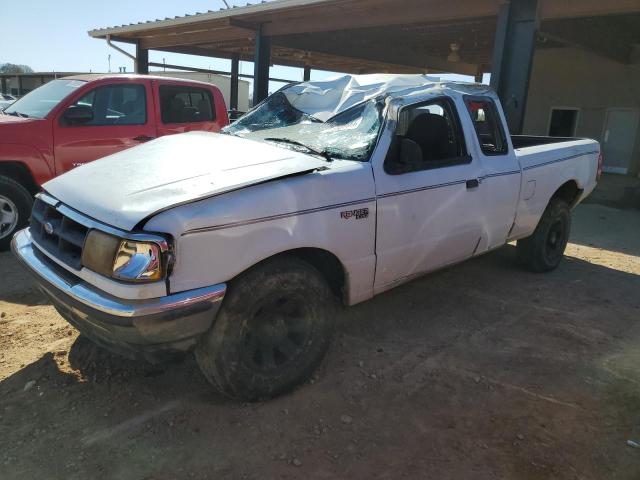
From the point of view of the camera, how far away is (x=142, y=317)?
2488 millimetres

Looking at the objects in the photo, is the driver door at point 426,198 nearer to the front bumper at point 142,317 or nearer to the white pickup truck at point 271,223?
the white pickup truck at point 271,223

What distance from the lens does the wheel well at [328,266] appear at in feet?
10.6

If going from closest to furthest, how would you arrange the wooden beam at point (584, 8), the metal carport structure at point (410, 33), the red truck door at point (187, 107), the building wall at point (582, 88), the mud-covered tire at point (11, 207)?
the mud-covered tire at point (11, 207)
the red truck door at point (187, 107)
the wooden beam at point (584, 8)
the metal carport structure at point (410, 33)
the building wall at point (582, 88)

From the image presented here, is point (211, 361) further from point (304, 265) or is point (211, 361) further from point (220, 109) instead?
point (220, 109)

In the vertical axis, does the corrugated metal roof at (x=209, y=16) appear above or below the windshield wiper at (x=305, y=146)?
above

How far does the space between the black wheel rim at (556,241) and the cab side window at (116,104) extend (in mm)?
5070

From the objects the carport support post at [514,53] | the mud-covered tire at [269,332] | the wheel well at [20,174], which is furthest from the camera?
the carport support post at [514,53]

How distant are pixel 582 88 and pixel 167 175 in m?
14.3

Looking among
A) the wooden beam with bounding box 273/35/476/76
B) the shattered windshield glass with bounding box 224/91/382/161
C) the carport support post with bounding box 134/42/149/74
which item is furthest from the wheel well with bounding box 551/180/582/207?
the carport support post with bounding box 134/42/149/74

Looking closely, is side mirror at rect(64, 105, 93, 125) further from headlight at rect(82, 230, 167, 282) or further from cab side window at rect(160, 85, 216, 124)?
headlight at rect(82, 230, 167, 282)

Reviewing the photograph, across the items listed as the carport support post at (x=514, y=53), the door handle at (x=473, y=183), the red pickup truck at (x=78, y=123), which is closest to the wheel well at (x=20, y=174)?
the red pickup truck at (x=78, y=123)

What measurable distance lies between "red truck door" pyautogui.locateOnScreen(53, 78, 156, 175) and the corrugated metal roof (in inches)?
182

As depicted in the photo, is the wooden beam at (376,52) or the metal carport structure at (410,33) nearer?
the metal carport structure at (410,33)

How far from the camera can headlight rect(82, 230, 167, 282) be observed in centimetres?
250
